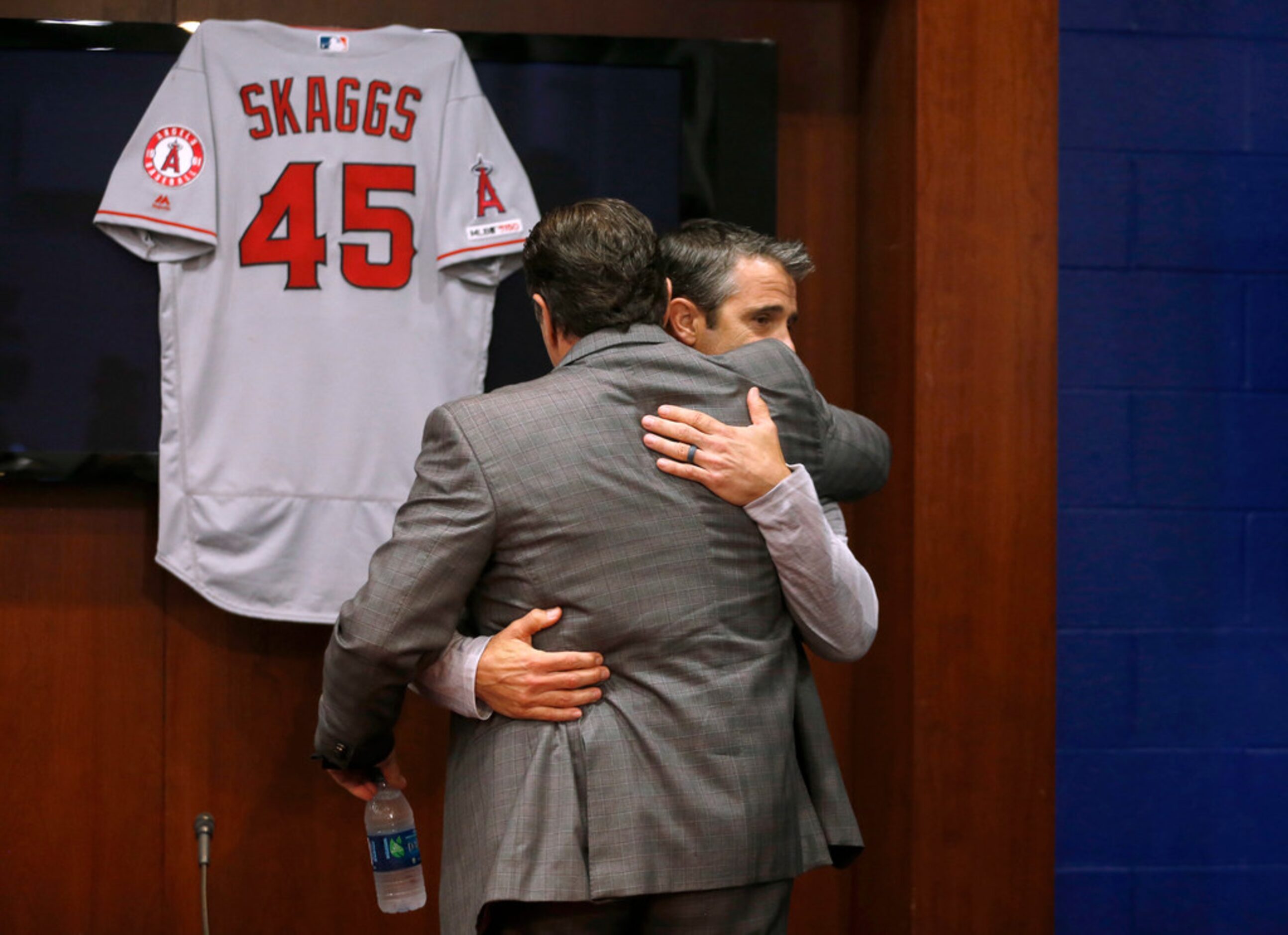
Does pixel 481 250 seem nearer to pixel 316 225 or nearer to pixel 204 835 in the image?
pixel 316 225

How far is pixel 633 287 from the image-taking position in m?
1.38

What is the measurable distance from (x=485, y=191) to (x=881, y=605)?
1164 millimetres

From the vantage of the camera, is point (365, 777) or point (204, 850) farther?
point (204, 850)

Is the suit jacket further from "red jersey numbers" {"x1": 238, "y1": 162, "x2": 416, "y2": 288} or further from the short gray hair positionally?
"red jersey numbers" {"x1": 238, "y1": 162, "x2": 416, "y2": 288}

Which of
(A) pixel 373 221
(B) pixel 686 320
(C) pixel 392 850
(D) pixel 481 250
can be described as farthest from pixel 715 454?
(A) pixel 373 221

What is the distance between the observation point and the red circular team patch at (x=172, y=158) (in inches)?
87.4

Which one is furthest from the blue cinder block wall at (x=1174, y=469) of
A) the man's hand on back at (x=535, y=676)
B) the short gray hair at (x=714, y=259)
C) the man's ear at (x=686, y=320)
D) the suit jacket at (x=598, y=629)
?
the man's hand on back at (x=535, y=676)

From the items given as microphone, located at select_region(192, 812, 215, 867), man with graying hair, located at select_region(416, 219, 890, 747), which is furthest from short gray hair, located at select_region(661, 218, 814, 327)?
microphone, located at select_region(192, 812, 215, 867)

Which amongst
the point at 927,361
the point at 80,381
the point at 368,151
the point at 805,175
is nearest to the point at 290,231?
the point at 368,151

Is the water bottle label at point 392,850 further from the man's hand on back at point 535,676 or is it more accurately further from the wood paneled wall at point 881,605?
the wood paneled wall at point 881,605

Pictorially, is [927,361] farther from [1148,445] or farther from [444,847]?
[444,847]

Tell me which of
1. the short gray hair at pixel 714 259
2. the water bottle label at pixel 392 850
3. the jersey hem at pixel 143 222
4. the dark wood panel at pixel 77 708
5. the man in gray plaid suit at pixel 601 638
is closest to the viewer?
the man in gray plaid suit at pixel 601 638

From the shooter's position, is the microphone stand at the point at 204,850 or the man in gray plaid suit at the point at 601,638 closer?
the man in gray plaid suit at the point at 601,638

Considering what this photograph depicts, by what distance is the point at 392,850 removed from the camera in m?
1.61
